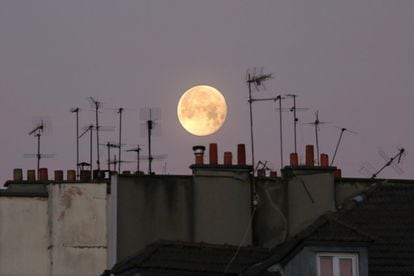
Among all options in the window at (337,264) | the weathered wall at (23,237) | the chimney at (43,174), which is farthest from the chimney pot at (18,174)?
the window at (337,264)

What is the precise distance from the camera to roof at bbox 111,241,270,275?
35.0 m

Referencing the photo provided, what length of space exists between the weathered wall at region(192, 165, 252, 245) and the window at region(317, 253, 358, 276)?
749 centimetres

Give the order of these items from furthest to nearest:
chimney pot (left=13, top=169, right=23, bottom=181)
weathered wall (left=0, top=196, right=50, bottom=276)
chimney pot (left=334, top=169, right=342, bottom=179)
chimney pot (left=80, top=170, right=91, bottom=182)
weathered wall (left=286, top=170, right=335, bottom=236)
→ chimney pot (left=80, top=170, right=91, bottom=182)
chimney pot (left=13, top=169, right=23, bottom=181)
weathered wall (left=0, top=196, right=50, bottom=276)
chimney pot (left=334, top=169, right=342, bottom=179)
weathered wall (left=286, top=170, right=335, bottom=236)

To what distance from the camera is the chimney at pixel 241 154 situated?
4200 centimetres

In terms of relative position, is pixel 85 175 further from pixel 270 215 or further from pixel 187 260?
pixel 187 260

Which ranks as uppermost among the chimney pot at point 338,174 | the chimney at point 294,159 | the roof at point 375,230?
the chimney at point 294,159

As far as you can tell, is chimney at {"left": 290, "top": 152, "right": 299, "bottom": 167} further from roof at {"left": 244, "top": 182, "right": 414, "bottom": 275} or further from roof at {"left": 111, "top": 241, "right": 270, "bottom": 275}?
roof at {"left": 111, "top": 241, "right": 270, "bottom": 275}

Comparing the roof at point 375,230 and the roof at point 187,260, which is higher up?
the roof at point 375,230

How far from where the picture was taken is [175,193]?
137 feet

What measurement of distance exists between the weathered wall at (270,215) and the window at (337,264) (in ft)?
25.5

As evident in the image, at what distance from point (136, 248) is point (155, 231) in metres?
0.62

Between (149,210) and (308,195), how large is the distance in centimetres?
388

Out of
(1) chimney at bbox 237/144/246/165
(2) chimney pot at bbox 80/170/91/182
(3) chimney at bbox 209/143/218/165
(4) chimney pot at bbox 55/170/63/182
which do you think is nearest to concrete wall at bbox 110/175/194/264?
(3) chimney at bbox 209/143/218/165

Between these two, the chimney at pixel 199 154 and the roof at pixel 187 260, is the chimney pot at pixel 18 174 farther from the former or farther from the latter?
the roof at pixel 187 260
